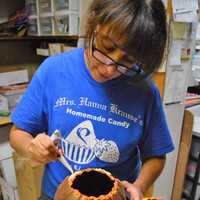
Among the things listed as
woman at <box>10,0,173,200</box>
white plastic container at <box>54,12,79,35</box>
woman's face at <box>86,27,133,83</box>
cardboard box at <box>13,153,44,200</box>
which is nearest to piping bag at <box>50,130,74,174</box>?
woman at <box>10,0,173,200</box>

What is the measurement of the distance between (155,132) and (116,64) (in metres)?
0.25

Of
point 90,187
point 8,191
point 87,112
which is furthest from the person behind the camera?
point 8,191

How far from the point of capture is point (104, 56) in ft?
1.86

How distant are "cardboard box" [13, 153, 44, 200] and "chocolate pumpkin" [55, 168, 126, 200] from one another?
0.85m

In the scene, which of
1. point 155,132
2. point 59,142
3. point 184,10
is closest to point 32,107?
point 59,142

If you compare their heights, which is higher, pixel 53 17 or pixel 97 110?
pixel 53 17

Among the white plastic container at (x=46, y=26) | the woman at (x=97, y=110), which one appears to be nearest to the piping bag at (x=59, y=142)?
the woman at (x=97, y=110)

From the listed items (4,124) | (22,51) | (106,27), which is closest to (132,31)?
(106,27)

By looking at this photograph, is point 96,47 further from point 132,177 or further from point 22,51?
point 22,51

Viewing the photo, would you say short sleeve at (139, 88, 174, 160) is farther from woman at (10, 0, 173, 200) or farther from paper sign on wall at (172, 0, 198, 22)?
paper sign on wall at (172, 0, 198, 22)

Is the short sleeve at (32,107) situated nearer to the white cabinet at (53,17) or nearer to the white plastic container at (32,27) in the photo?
the white cabinet at (53,17)

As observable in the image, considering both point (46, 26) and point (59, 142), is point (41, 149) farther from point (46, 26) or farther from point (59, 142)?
point (46, 26)

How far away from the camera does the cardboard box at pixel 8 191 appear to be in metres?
1.61

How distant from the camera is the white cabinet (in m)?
1.37
